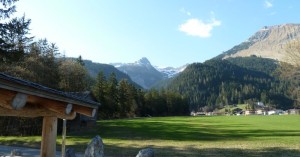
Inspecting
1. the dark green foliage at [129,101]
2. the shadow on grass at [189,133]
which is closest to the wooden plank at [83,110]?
the shadow on grass at [189,133]

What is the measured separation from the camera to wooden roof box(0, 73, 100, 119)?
583cm

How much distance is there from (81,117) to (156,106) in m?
90.6

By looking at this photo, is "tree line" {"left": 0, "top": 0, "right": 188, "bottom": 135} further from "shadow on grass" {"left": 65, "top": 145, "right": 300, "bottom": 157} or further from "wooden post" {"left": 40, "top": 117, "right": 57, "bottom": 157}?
"wooden post" {"left": 40, "top": 117, "right": 57, "bottom": 157}

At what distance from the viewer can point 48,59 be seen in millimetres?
45250

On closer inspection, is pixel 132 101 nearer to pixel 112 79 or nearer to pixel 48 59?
pixel 112 79

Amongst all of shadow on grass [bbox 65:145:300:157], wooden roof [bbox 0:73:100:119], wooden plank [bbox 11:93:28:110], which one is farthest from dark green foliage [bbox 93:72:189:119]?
wooden plank [bbox 11:93:28:110]

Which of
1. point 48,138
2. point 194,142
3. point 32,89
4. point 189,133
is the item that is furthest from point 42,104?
point 189,133

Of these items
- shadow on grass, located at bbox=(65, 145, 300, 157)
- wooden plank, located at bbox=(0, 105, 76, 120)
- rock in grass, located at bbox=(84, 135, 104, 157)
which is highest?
wooden plank, located at bbox=(0, 105, 76, 120)

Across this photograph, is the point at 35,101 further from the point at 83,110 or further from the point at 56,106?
the point at 83,110

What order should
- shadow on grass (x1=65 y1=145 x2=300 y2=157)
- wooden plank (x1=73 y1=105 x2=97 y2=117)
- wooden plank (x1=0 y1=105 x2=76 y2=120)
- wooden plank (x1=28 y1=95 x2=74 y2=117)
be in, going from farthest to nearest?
shadow on grass (x1=65 y1=145 x2=300 y2=157) < wooden plank (x1=73 y1=105 x2=97 y2=117) < wooden plank (x1=28 y1=95 x2=74 y2=117) < wooden plank (x1=0 y1=105 x2=76 y2=120)

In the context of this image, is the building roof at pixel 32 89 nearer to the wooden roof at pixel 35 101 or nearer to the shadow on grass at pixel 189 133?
the wooden roof at pixel 35 101

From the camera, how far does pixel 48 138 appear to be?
27.2ft

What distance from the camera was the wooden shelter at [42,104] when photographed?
591 cm

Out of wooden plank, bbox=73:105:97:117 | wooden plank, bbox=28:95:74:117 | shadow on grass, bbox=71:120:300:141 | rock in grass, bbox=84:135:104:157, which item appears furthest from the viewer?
shadow on grass, bbox=71:120:300:141
